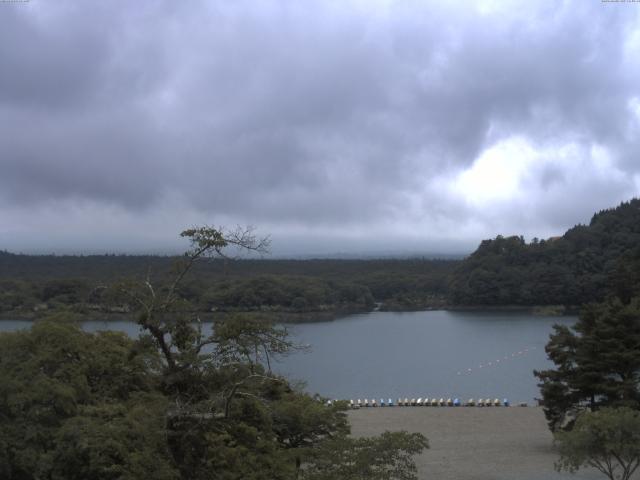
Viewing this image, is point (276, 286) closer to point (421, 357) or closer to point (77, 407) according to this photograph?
point (421, 357)

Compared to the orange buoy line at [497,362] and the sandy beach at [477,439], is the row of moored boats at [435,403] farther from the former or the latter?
the orange buoy line at [497,362]

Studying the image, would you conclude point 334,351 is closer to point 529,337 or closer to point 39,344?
point 529,337

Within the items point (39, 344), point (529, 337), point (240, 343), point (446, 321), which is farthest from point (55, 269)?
point (240, 343)

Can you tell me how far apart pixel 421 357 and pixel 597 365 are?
81.4 ft

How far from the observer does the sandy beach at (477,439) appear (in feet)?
51.2

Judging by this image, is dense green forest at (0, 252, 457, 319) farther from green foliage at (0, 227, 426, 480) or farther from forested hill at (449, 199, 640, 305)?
green foliage at (0, 227, 426, 480)

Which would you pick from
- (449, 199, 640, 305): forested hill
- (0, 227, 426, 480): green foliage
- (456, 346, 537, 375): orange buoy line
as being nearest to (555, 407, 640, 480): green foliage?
(0, 227, 426, 480): green foliage

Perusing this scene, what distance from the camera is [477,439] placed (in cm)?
1991

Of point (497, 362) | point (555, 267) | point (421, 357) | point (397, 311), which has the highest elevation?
point (555, 267)

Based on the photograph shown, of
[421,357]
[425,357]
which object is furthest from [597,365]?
[421,357]

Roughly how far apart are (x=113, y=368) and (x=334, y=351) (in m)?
32.4

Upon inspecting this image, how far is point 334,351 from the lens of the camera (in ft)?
143

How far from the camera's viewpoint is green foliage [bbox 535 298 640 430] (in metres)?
16.7

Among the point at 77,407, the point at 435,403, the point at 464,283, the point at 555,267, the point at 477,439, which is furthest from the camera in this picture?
the point at 464,283
